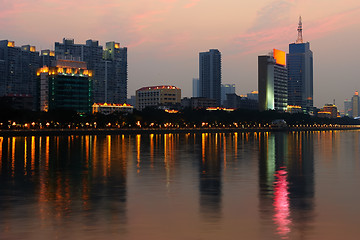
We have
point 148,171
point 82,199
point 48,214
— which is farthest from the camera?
point 148,171

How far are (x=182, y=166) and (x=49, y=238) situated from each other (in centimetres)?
2807

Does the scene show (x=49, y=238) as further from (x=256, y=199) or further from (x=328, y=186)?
(x=328, y=186)

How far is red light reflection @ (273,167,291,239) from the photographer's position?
1716 centimetres

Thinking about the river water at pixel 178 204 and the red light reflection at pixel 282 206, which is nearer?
the river water at pixel 178 204

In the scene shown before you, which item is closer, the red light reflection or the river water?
the river water

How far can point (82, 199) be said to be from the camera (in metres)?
23.8

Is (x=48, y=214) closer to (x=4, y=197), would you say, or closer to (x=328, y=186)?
(x=4, y=197)

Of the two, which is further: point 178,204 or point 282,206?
point 178,204

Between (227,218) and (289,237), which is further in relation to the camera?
(227,218)

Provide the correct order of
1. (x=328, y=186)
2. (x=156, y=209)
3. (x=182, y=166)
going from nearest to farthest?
(x=156, y=209), (x=328, y=186), (x=182, y=166)

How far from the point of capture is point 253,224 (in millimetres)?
18094

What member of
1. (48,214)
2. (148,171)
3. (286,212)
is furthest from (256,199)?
(148,171)

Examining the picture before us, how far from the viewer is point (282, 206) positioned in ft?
71.6

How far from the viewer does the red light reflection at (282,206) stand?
17.2m
